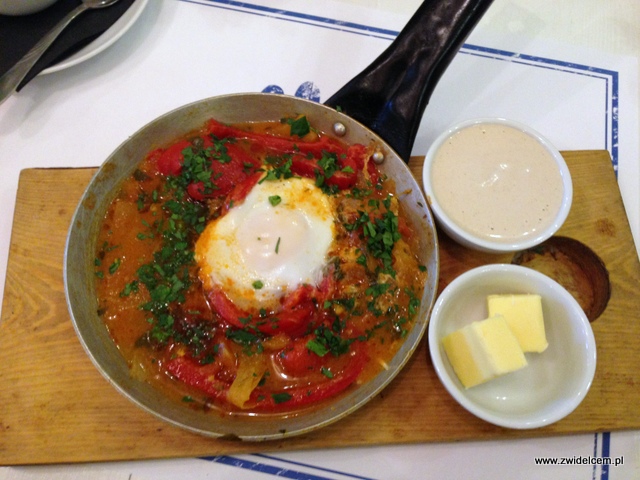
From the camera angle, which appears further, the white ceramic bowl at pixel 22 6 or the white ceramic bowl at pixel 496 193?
the white ceramic bowl at pixel 22 6

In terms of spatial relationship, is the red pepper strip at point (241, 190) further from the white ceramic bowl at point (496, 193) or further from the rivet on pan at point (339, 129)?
the white ceramic bowl at point (496, 193)

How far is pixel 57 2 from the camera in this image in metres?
2.53

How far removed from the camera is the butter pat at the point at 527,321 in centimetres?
183

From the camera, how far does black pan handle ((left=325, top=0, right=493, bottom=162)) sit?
81.3 inches

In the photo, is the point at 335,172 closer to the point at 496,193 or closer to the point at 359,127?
the point at 359,127

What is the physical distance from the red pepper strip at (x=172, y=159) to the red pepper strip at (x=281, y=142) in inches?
6.1

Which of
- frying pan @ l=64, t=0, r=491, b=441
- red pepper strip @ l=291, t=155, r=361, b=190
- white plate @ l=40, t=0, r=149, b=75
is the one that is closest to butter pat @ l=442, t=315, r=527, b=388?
frying pan @ l=64, t=0, r=491, b=441

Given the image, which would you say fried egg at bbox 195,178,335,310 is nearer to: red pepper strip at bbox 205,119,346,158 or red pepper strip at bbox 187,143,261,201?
red pepper strip at bbox 187,143,261,201

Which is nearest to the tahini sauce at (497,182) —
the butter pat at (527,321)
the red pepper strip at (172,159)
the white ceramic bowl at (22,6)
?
the butter pat at (527,321)

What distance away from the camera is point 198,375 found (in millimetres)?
1812

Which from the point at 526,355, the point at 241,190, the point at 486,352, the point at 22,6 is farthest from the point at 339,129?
the point at 22,6

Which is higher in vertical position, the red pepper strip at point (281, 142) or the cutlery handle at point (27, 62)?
the red pepper strip at point (281, 142)

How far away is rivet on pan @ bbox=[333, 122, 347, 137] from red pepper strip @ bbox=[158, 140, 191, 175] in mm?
671

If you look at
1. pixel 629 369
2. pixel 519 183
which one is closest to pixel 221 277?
pixel 519 183
